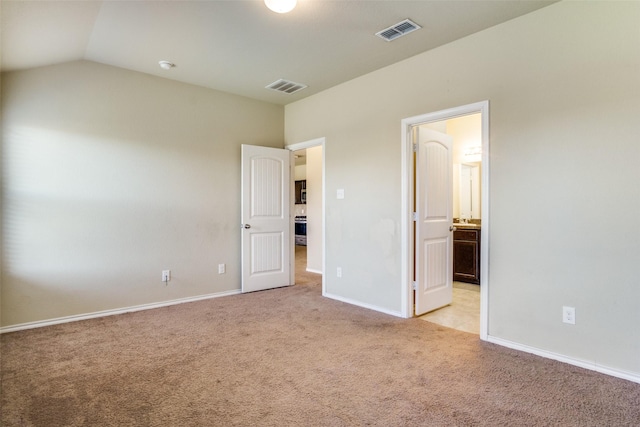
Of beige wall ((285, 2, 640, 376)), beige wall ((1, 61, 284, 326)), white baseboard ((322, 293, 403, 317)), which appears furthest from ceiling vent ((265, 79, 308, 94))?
white baseboard ((322, 293, 403, 317))

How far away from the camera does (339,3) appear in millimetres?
2438

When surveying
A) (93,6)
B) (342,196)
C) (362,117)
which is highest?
(93,6)

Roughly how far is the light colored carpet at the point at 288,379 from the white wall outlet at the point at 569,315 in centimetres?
33

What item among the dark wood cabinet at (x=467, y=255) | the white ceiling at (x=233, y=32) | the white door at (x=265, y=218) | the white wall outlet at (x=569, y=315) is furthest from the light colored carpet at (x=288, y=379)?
the white ceiling at (x=233, y=32)

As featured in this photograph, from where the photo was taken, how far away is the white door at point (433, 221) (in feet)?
11.4

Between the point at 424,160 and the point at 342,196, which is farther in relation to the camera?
the point at 342,196

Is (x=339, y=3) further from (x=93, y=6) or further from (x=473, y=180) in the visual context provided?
(x=473, y=180)

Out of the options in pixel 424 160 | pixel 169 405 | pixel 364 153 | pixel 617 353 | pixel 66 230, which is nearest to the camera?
pixel 169 405

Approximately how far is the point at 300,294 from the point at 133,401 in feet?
8.49

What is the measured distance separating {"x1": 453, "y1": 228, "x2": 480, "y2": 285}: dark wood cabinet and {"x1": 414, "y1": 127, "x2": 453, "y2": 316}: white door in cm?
121

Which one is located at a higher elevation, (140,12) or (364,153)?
(140,12)

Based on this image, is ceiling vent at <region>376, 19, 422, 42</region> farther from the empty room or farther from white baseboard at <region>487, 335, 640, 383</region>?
white baseboard at <region>487, 335, 640, 383</region>

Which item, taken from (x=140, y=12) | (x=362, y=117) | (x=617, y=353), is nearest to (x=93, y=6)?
(x=140, y=12)

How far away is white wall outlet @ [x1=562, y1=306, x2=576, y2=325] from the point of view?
2.38 m
